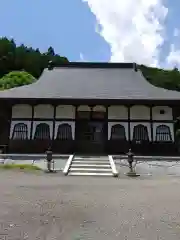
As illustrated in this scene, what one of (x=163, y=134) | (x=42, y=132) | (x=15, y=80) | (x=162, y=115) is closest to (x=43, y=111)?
(x=42, y=132)

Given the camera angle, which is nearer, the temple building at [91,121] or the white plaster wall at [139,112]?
the temple building at [91,121]

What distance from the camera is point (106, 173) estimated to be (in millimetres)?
10781

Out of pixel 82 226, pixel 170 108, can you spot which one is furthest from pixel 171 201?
pixel 170 108

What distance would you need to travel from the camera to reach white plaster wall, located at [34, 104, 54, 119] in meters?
16.6

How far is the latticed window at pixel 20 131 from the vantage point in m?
16.4

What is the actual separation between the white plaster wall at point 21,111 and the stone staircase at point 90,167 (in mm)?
4892

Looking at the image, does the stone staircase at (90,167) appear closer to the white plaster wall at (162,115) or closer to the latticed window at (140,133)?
the latticed window at (140,133)

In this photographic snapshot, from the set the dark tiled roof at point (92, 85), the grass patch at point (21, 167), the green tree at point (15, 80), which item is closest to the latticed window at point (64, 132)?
the dark tiled roof at point (92, 85)

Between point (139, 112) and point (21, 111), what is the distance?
6.30m

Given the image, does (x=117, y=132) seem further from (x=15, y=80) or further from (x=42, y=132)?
(x=15, y=80)

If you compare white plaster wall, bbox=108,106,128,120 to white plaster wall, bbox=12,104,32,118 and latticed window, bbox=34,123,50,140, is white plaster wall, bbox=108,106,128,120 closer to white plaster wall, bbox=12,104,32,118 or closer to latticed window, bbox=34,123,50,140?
latticed window, bbox=34,123,50,140

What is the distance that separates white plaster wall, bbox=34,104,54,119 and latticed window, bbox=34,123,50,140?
49cm

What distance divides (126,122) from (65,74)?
677 cm

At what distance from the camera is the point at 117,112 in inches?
651
